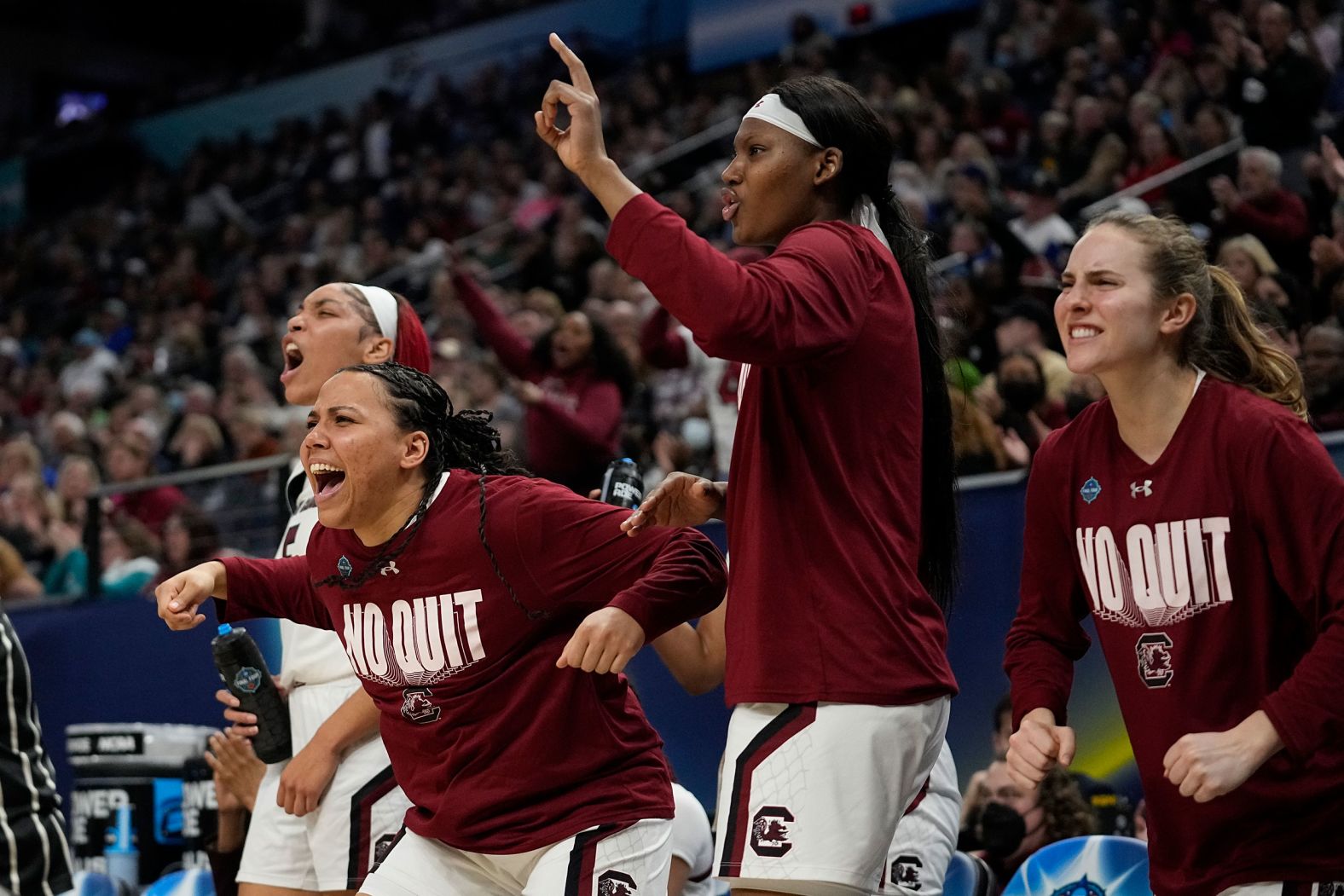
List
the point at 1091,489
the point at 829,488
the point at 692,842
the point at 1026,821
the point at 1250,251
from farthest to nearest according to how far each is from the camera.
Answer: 1. the point at 1250,251
2. the point at 1026,821
3. the point at 692,842
4. the point at 1091,489
5. the point at 829,488

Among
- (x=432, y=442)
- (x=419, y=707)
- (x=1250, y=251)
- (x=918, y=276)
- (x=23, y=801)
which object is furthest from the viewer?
(x=1250, y=251)

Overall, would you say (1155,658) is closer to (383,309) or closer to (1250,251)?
(383,309)

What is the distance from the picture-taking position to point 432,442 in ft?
10.6

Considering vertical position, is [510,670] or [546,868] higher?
[510,670]

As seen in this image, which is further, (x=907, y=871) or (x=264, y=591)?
(x=264, y=591)

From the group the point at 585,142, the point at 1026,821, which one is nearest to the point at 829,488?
the point at 585,142

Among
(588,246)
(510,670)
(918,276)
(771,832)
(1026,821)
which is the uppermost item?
(588,246)

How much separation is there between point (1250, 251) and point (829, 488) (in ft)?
12.7

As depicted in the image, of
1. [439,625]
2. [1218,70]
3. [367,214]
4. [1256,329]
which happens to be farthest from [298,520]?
[367,214]

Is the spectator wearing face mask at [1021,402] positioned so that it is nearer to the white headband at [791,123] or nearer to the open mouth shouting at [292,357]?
the open mouth shouting at [292,357]

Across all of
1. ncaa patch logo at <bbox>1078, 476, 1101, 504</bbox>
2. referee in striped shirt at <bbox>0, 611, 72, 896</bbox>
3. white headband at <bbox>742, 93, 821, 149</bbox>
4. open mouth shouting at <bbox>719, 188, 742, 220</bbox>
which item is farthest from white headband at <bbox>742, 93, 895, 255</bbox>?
referee in striped shirt at <bbox>0, 611, 72, 896</bbox>

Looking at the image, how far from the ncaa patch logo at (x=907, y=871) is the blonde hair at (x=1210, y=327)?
1129 mm

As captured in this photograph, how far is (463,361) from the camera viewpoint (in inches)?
364

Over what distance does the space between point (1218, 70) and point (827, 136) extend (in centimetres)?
645
